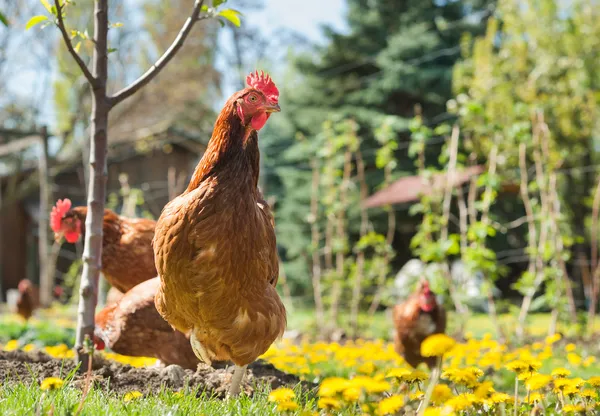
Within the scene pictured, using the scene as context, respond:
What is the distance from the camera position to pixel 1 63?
15703 millimetres

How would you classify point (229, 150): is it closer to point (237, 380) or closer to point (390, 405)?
point (237, 380)

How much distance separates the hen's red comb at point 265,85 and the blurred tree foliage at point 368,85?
1328 centimetres

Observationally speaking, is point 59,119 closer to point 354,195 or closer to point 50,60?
point 50,60

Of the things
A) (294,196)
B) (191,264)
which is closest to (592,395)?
(191,264)

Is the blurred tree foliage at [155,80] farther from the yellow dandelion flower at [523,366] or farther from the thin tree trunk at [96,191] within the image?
the yellow dandelion flower at [523,366]

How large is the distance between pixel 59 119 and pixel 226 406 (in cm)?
1624

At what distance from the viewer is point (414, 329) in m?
5.29

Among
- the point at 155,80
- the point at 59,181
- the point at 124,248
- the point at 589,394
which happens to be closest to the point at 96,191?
the point at 124,248

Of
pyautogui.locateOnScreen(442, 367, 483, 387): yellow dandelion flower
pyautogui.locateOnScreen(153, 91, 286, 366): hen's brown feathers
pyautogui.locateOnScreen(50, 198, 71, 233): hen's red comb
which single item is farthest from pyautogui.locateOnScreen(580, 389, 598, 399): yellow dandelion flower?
pyautogui.locateOnScreen(50, 198, 71, 233): hen's red comb

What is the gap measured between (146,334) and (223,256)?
1.32 meters

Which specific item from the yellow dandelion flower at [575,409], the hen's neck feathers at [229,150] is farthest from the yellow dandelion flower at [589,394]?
the hen's neck feathers at [229,150]

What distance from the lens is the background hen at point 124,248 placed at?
4.33 meters

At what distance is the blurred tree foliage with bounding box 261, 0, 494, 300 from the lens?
→ 1653 cm

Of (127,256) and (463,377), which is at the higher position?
(127,256)
